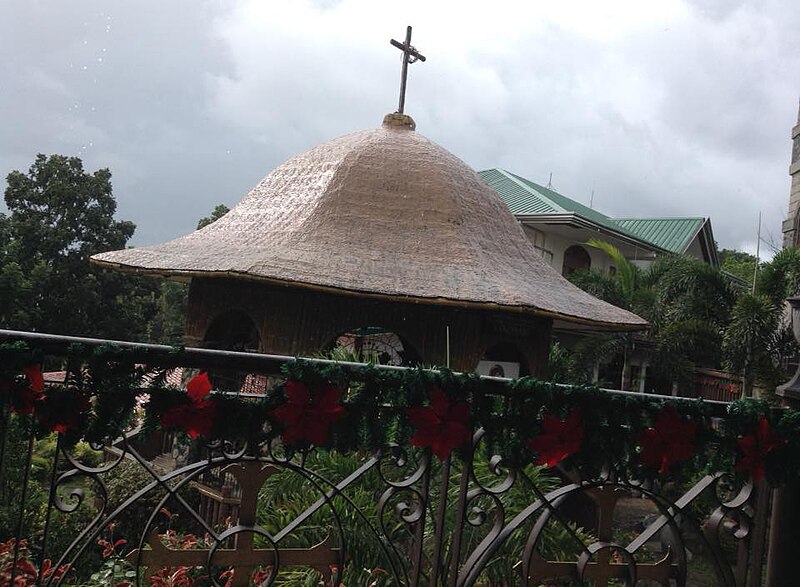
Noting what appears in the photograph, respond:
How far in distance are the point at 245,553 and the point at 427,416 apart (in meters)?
0.56

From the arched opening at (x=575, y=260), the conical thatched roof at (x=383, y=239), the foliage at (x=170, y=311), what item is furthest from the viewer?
the foliage at (x=170, y=311)

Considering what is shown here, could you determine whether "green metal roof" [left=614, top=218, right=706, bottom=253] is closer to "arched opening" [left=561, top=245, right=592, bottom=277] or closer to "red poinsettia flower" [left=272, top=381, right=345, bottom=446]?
"arched opening" [left=561, top=245, right=592, bottom=277]

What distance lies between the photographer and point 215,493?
7.43m

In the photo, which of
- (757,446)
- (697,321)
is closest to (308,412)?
(757,446)

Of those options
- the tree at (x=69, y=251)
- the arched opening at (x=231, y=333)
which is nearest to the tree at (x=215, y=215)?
the tree at (x=69, y=251)

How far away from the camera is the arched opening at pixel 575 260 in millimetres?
21953

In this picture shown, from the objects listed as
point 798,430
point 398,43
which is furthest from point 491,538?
point 398,43

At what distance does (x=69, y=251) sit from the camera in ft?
76.4

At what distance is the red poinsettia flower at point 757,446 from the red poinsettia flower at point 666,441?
165 millimetres

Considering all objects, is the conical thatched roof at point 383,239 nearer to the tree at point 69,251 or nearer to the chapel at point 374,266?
the chapel at point 374,266

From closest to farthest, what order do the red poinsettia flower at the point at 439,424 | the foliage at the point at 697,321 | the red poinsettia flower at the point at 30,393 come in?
1. the red poinsettia flower at the point at 30,393
2. the red poinsettia flower at the point at 439,424
3. the foliage at the point at 697,321

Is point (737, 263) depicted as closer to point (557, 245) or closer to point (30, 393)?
point (557, 245)

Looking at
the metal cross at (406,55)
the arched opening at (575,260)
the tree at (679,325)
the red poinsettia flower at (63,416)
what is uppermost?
the metal cross at (406,55)

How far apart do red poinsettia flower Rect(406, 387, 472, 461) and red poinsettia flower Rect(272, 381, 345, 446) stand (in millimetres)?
190
